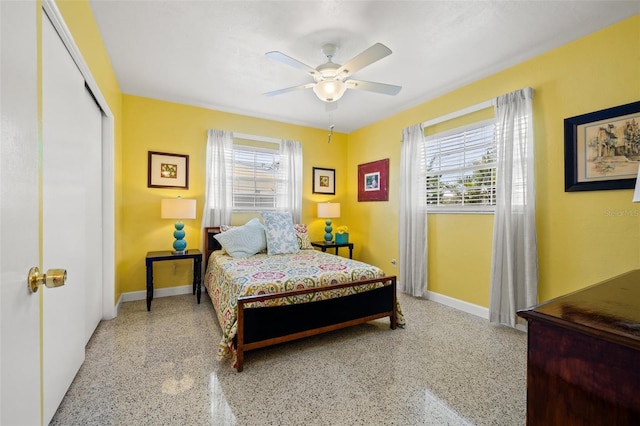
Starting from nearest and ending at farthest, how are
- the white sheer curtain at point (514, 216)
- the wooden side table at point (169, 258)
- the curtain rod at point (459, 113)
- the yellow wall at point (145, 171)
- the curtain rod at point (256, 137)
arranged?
the white sheer curtain at point (514, 216) < the curtain rod at point (459, 113) < the wooden side table at point (169, 258) < the yellow wall at point (145, 171) < the curtain rod at point (256, 137)

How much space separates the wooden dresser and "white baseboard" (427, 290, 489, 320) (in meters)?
2.23

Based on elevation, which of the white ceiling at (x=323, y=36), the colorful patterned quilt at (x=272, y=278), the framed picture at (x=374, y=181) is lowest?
the colorful patterned quilt at (x=272, y=278)

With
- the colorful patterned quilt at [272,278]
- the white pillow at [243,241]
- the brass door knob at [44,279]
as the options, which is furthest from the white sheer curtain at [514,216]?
the brass door knob at [44,279]

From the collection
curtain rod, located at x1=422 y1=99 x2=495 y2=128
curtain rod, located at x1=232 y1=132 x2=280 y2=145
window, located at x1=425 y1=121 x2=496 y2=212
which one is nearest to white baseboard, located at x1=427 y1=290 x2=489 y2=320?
window, located at x1=425 y1=121 x2=496 y2=212

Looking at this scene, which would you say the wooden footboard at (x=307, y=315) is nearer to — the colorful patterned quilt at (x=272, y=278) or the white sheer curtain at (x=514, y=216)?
the colorful patterned quilt at (x=272, y=278)

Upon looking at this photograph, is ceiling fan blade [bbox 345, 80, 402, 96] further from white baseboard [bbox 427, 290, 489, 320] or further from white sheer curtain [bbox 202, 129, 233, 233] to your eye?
white baseboard [bbox 427, 290, 489, 320]

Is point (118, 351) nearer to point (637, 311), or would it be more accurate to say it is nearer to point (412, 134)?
point (637, 311)

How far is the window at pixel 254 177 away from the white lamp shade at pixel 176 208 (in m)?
0.78

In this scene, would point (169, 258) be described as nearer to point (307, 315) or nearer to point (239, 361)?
point (239, 361)

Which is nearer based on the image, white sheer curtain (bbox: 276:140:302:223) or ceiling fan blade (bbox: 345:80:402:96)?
ceiling fan blade (bbox: 345:80:402:96)

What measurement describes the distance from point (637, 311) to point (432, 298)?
9.18 ft

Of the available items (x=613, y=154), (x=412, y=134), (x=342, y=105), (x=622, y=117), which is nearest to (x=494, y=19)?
(x=622, y=117)

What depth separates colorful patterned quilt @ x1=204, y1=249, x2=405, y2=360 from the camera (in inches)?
86.0

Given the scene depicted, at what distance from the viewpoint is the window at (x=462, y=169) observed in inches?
120
